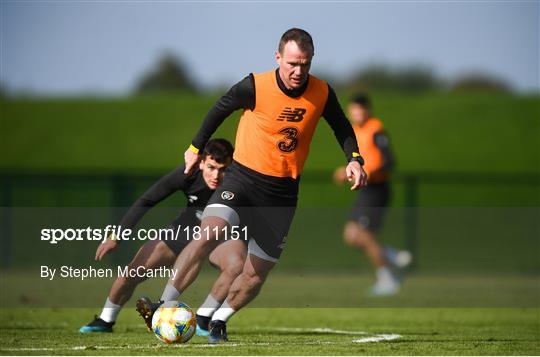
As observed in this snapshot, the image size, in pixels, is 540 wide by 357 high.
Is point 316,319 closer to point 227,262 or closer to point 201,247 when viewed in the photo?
point 227,262

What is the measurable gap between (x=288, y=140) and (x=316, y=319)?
4.06m

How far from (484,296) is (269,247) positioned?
758 cm

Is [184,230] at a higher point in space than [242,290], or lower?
higher

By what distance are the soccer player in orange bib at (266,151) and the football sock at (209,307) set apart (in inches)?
20.1

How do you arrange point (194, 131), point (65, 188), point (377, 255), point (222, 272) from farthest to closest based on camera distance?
1. point (194, 131)
2. point (65, 188)
3. point (377, 255)
4. point (222, 272)

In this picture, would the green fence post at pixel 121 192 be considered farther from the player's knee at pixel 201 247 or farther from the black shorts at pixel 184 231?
the player's knee at pixel 201 247

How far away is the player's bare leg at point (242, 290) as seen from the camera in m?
8.41

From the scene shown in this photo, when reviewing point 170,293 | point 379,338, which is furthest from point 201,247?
point 379,338

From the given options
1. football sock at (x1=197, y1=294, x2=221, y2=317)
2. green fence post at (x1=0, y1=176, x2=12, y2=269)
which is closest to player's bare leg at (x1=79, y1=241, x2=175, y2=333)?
football sock at (x1=197, y1=294, x2=221, y2=317)

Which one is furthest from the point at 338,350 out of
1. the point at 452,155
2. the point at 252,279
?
the point at 452,155

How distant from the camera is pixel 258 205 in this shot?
8.12 m

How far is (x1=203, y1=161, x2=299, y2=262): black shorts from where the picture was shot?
7984mm

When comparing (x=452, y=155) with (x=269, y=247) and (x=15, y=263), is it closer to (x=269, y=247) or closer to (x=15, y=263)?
(x=15, y=263)

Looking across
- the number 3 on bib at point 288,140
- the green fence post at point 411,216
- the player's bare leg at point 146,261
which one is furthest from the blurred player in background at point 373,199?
the number 3 on bib at point 288,140
